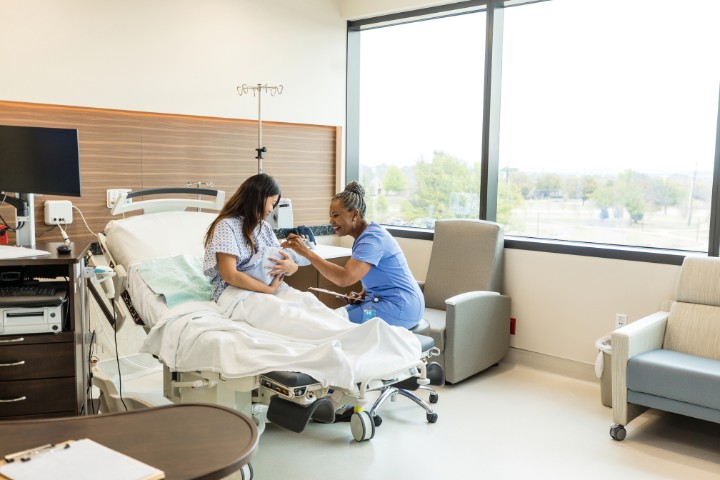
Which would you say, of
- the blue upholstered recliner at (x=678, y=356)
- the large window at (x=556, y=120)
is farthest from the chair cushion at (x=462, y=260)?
the blue upholstered recliner at (x=678, y=356)

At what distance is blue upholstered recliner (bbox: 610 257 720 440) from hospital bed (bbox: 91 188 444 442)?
93 centimetres

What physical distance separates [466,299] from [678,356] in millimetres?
1152

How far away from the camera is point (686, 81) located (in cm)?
394

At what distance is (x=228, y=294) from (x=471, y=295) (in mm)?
1598

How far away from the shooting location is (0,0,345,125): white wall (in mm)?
3688

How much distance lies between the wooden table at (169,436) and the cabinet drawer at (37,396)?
3.64 feet

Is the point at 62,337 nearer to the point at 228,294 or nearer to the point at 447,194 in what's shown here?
the point at 228,294

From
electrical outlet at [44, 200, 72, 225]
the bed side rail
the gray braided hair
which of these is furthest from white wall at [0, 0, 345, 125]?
the gray braided hair

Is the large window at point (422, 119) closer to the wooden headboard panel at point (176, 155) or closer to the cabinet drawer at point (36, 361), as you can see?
the wooden headboard panel at point (176, 155)

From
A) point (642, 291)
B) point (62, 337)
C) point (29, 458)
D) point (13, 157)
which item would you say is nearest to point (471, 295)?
point (642, 291)

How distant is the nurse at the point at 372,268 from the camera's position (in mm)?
3385

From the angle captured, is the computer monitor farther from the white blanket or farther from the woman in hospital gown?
the white blanket

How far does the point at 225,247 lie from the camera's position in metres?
3.10

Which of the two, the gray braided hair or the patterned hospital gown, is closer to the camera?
the patterned hospital gown
